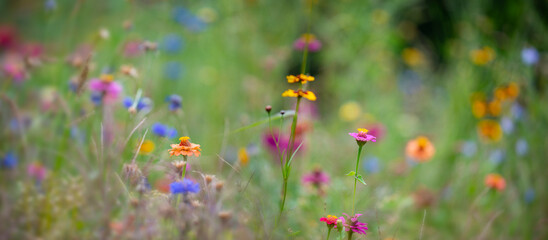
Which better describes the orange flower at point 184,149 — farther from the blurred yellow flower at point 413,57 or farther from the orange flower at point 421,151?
the blurred yellow flower at point 413,57

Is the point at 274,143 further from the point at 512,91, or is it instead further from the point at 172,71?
the point at 172,71

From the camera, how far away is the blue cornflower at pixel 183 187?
3.14ft

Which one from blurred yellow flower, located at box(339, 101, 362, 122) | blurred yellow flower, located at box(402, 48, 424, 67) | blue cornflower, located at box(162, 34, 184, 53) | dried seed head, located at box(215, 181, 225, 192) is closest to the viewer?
dried seed head, located at box(215, 181, 225, 192)

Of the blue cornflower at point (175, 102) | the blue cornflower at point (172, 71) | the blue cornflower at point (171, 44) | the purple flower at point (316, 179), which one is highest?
the blue cornflower at point (171, 44)

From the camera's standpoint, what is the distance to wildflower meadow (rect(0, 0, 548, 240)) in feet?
3.80

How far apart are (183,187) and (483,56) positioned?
1814mm

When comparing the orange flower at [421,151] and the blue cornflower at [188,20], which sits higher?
the blue cornflower at [188,20]

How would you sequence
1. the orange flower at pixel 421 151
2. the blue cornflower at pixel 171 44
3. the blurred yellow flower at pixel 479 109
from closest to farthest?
the orange flower at pixel 421 151
the blurred yellow flower at pixel 479 109
the blue cornflower at pixel 171 44

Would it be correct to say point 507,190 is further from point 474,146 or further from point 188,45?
point 188,45

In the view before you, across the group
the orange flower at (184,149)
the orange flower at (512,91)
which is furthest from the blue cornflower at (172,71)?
the orange flower at (184,149)

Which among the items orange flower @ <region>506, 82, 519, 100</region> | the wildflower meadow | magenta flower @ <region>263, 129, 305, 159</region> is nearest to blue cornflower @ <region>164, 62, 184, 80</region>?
the wildflower meadow

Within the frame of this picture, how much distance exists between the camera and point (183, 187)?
0.97 meters

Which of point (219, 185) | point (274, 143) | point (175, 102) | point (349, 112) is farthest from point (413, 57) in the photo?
point (219, 185)

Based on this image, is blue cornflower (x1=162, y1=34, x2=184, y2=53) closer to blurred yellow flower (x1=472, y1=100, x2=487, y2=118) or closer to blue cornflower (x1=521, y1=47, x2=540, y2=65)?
blurred yellow flower (x1=472, y1=100, x2=487, y2=118)
